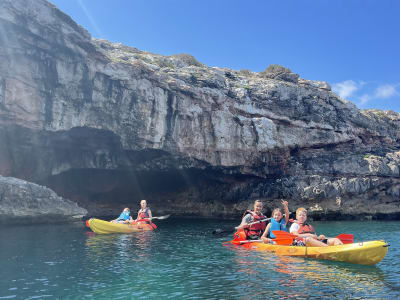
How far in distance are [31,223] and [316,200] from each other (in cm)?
2742

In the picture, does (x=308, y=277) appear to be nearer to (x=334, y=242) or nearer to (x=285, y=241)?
(x=334, y=242)

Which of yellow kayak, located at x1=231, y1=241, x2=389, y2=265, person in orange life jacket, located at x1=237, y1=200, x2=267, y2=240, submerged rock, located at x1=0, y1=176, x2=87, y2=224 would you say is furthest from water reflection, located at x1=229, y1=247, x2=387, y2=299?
submerged rock, located at x1=0, y1=176, x2=87, y2=224

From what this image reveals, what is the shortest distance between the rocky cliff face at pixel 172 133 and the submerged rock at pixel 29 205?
4.77 m

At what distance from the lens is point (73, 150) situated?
104 feet

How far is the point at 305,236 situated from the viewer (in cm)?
1300

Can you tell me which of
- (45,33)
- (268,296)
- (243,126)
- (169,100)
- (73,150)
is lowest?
(268,296)

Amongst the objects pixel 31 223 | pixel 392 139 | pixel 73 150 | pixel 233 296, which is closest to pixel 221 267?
pixel 233 296

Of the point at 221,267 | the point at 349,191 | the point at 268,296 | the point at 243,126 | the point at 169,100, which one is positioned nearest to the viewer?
Answer: the point at 268,296

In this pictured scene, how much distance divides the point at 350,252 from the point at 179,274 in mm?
5872

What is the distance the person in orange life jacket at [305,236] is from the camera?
1266 cm

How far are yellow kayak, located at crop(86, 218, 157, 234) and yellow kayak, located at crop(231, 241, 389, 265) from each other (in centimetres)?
1216

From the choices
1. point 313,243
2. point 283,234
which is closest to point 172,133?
point 283,234

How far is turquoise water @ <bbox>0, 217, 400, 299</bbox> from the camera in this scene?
8.27 meters

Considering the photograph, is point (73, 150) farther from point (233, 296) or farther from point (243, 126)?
point (233, 296)
